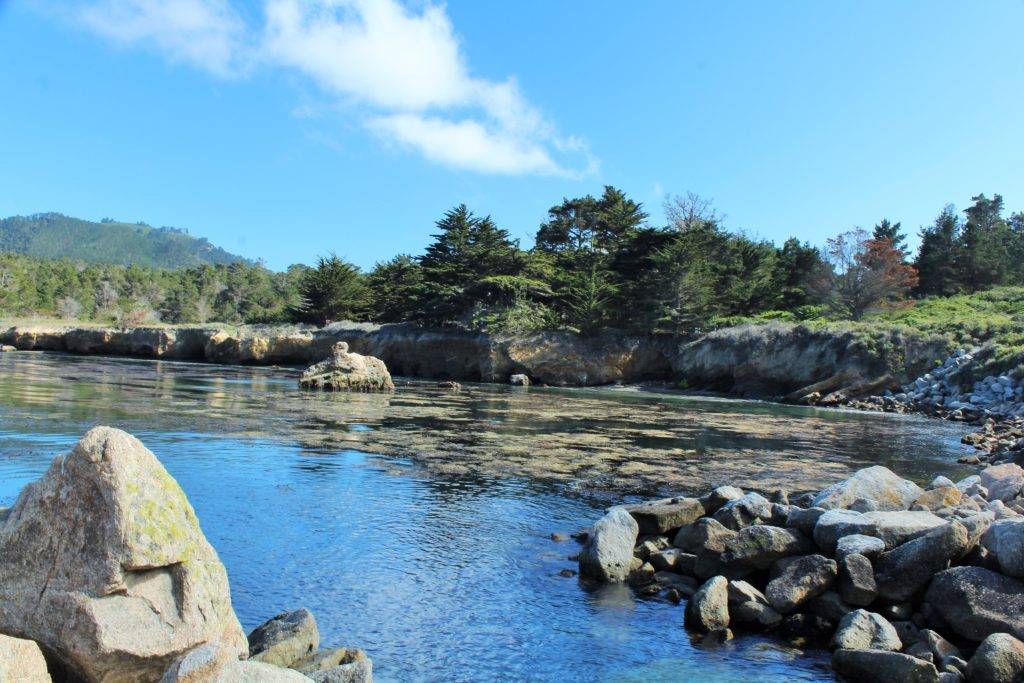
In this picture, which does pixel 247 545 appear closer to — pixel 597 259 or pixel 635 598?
pixel 635 598

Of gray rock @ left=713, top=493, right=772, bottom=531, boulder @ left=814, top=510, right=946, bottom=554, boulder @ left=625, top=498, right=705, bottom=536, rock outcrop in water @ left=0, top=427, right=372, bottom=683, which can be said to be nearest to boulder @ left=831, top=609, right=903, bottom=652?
boulder @ left=814, top=510, right=946, bottom=554

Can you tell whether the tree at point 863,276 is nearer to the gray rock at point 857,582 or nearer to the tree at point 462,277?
the tree at point 462,277

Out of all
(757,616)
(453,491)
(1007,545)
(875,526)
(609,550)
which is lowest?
(757,616)

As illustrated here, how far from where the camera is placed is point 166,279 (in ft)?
392

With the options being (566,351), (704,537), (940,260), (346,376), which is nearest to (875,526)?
(704,537)

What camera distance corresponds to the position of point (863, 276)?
52375 millimetres

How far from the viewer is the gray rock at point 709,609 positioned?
729 cm

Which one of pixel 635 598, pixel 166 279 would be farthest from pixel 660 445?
pixel 166 279

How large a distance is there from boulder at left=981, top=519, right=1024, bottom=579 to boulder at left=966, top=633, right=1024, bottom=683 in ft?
3.58

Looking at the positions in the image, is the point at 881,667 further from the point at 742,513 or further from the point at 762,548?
the point at 742,513

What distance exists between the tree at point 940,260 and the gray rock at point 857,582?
6058 cm

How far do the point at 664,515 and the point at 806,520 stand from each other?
189 centimetres

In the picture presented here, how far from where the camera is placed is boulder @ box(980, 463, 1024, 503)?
10.4 metres

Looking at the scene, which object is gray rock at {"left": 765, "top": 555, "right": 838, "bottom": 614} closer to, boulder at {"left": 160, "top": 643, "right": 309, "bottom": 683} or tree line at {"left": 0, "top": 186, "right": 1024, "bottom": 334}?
boulder at {"left": 160, "top": 643, "right": 309, "bottom": 683}
